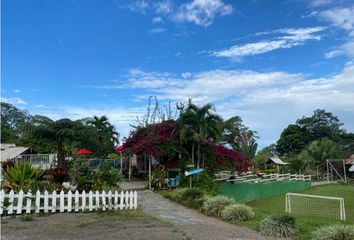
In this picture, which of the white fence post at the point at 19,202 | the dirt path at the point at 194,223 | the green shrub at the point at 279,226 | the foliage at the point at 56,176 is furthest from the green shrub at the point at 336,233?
the foliage at the point at 56,176

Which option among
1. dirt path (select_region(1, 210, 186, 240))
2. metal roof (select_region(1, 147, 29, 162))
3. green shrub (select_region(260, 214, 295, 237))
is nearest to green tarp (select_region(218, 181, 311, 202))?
dirt path (select_region(1, 210, 186, 240))

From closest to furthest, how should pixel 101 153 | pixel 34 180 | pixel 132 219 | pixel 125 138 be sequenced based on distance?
pixel 132 219
pixel 34 180
pixel 125 138
pixel 101 153

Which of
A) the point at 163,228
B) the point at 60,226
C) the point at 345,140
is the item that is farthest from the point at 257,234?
the point at 345,140

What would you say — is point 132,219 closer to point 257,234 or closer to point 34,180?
point 257,234

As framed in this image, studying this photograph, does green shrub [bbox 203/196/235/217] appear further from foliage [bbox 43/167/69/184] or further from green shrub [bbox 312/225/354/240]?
foliage [bbox 43/167/69/184]

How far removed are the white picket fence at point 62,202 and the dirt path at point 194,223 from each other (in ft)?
3.34

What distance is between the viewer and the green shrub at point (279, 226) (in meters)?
9.46

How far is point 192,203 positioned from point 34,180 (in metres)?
5.76

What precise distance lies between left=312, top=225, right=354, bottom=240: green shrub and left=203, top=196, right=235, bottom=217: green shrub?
4.33 meters

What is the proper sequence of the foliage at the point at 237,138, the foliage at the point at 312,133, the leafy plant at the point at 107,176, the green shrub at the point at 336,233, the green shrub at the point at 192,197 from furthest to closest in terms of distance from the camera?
the foliage at the point at 312,133 → the foliage at the point at 237,138 → the leafy plant at the point at 107,176 → the green shrub at the point at 192,197 → the green shrub at the point at 336,233

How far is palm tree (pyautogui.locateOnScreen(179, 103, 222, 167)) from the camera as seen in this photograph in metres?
20.8

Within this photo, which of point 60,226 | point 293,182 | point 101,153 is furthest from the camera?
point 101,153

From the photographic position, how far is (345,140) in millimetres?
76438

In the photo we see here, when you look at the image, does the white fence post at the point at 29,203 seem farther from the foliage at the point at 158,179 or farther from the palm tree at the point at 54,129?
the palm tree at the point at 54,129
